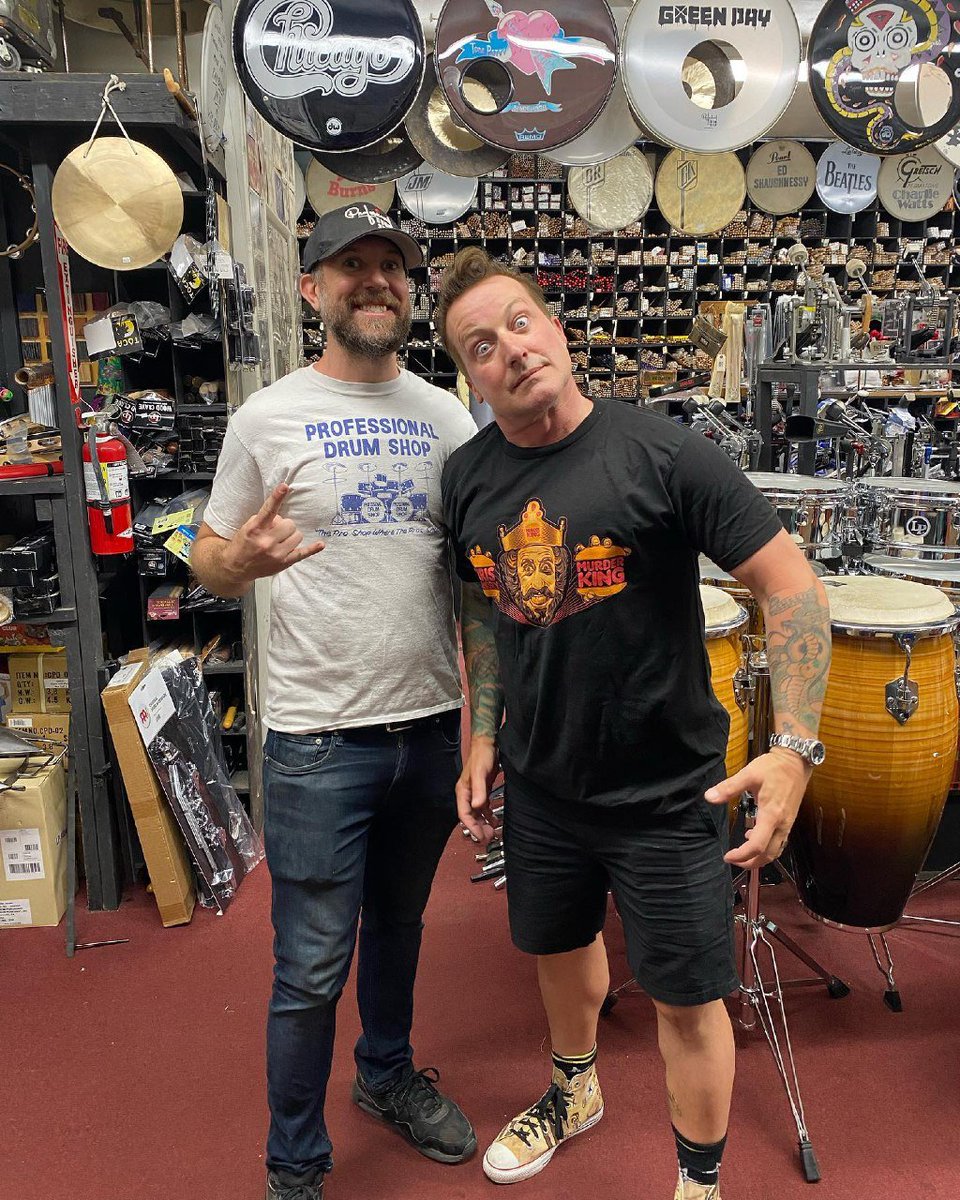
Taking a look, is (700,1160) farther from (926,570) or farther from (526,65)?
(526,65)

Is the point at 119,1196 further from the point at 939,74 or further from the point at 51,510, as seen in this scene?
the point at 939,74

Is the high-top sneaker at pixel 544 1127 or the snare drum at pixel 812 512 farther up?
the snare drum at pixel 812 512

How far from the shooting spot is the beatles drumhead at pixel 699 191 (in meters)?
4.29

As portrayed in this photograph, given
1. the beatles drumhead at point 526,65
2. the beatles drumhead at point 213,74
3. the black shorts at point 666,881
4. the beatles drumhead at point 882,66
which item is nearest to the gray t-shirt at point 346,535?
the black shorts at point 666,881

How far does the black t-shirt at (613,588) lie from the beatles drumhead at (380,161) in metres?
2.18

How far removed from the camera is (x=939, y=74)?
301 centimetres

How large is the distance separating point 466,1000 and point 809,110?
8212 millimetres

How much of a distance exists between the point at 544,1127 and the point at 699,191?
4009 mm

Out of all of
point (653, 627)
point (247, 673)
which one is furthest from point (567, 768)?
point (247, 673)

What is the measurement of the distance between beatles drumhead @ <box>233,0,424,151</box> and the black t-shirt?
1.58 meters

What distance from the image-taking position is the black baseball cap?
1.49 metres

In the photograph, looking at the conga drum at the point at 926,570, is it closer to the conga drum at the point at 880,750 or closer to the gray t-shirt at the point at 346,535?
the conga drum at the point at 880,750

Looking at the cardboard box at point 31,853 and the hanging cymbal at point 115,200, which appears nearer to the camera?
the hanging cymbal at point 115,200

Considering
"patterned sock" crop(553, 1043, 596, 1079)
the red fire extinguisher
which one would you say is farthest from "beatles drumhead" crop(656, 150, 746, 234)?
"patterned sock" crop(553, 1043, 596, 1079)
